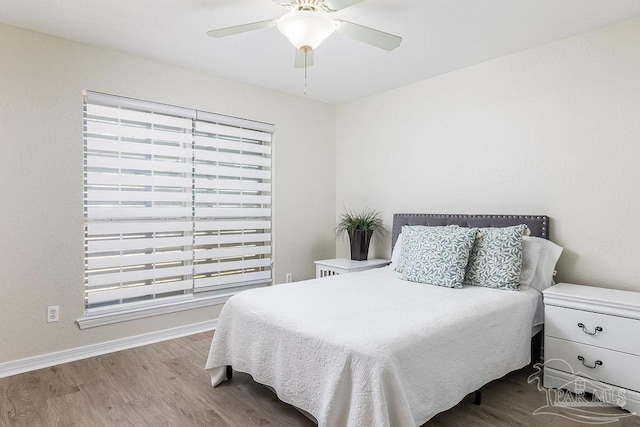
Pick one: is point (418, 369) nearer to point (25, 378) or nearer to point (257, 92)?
point (25, 378)

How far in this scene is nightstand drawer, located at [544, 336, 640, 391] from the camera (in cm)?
212

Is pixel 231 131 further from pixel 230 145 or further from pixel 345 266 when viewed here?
pixel 345 266

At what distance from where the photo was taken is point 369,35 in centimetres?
217

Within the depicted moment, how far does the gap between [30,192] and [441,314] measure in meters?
2.96

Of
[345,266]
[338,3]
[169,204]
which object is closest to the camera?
[338,3]

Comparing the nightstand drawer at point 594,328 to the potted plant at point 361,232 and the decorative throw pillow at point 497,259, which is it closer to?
the decorative throw pillow at point 497,259

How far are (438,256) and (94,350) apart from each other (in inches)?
111

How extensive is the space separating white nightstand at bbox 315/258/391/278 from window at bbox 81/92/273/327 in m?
0.62

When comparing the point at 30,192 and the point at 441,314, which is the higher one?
the point at 30,192

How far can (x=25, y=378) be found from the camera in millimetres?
2521

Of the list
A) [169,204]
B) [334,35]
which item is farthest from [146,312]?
[334,35]

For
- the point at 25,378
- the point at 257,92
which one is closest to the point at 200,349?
the point at 25,378

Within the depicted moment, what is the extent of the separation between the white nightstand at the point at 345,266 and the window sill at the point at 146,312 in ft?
3.30

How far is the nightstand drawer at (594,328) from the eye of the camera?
2.11 m
